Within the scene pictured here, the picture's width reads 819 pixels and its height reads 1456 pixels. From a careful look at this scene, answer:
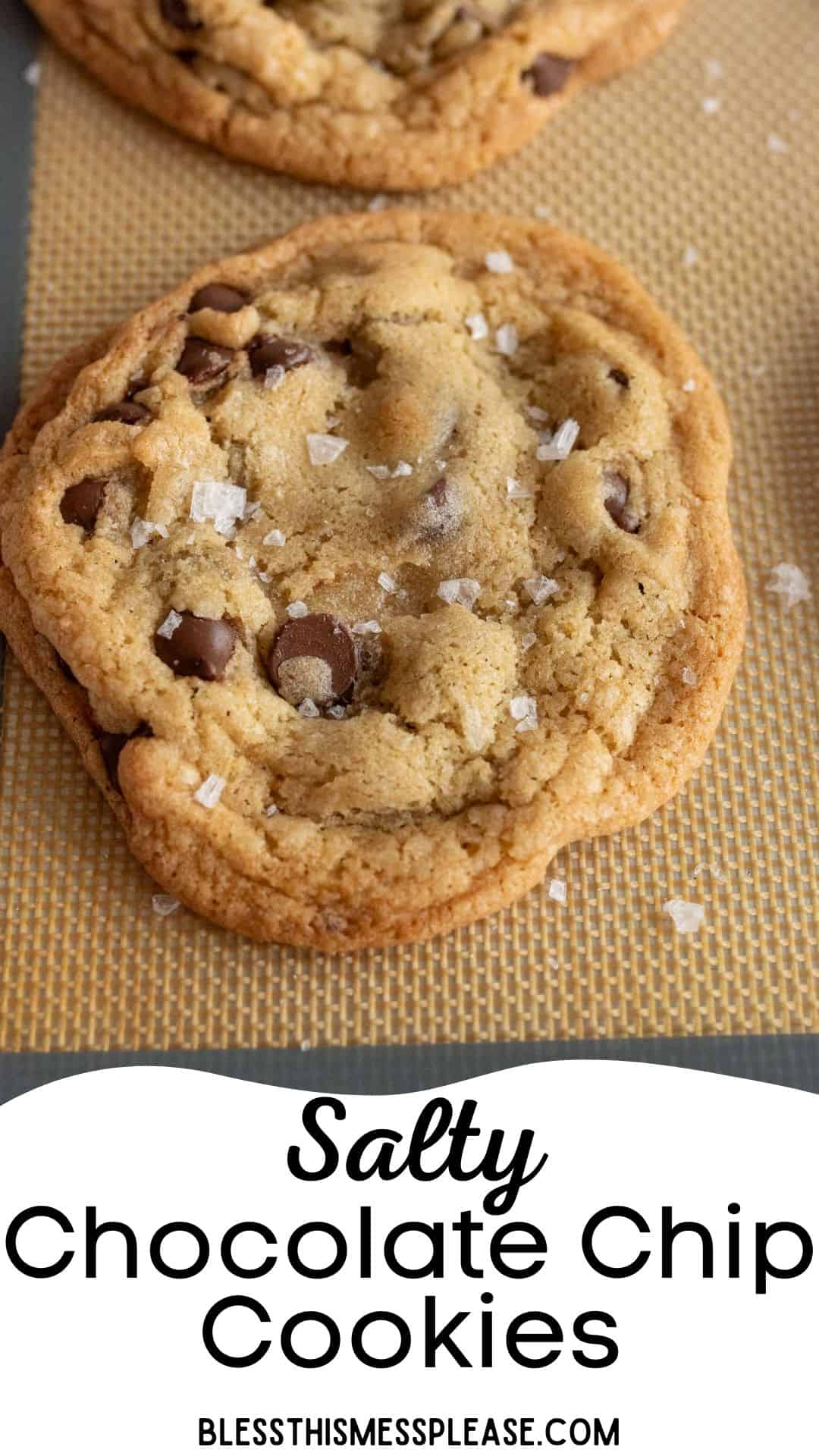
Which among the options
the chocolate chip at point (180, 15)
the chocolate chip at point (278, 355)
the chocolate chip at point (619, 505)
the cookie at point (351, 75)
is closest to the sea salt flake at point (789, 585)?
the chocolate chip at point (619, 505)

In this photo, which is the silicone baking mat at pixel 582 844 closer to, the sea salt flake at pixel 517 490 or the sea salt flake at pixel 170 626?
the sea salt flake at pixel 170 626

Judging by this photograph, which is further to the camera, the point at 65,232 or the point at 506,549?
the point at 65,232

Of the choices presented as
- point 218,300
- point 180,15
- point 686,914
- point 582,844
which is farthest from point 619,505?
point 180,15

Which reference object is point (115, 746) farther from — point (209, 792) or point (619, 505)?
point (619, 505)

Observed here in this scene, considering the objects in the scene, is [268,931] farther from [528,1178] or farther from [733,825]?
[733,825]

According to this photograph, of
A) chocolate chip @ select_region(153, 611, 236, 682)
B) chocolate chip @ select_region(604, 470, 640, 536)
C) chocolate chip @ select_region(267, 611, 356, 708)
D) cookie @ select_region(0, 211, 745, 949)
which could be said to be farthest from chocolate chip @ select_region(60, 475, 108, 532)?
chocolate chip @ select_region(604, 470, 640, 536)

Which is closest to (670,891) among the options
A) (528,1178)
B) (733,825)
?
(733,825)
